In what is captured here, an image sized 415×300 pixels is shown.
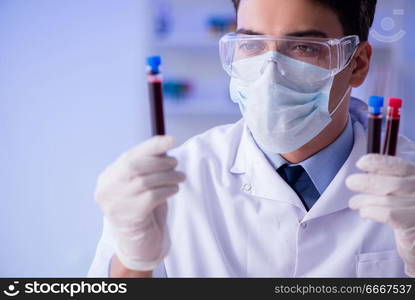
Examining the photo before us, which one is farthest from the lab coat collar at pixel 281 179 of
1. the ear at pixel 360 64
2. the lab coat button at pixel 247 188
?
the ear at pixel 360 64

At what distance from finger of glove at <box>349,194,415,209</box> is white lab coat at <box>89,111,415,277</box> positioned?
0.19 m

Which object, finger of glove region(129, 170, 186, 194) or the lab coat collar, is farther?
the lab coat collar

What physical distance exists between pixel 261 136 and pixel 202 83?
1.57m

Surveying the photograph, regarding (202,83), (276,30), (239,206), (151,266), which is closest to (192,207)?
(239,206)

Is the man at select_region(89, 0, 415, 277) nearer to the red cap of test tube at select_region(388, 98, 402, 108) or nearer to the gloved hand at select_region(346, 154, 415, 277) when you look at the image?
the gloved hand at select_region(346, 154, 415, 277)

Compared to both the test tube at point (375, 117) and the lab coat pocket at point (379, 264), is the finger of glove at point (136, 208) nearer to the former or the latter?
the test tube at point (375, 117)

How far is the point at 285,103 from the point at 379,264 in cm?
42

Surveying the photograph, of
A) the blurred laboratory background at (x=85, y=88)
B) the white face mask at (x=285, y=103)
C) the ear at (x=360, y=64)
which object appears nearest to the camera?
the white face mask at (x=285, y=103)

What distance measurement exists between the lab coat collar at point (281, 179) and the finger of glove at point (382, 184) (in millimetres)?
211

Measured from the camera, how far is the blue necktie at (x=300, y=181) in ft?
3.85

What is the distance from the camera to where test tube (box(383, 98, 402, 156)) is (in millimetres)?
866

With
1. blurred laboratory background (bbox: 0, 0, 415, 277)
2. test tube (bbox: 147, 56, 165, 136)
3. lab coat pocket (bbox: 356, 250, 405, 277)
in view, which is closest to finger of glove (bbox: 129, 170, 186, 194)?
test tube (bbox: 147, 56, 165, 136)

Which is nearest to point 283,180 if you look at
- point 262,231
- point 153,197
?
point 262,231

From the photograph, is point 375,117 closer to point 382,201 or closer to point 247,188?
point 382,201
